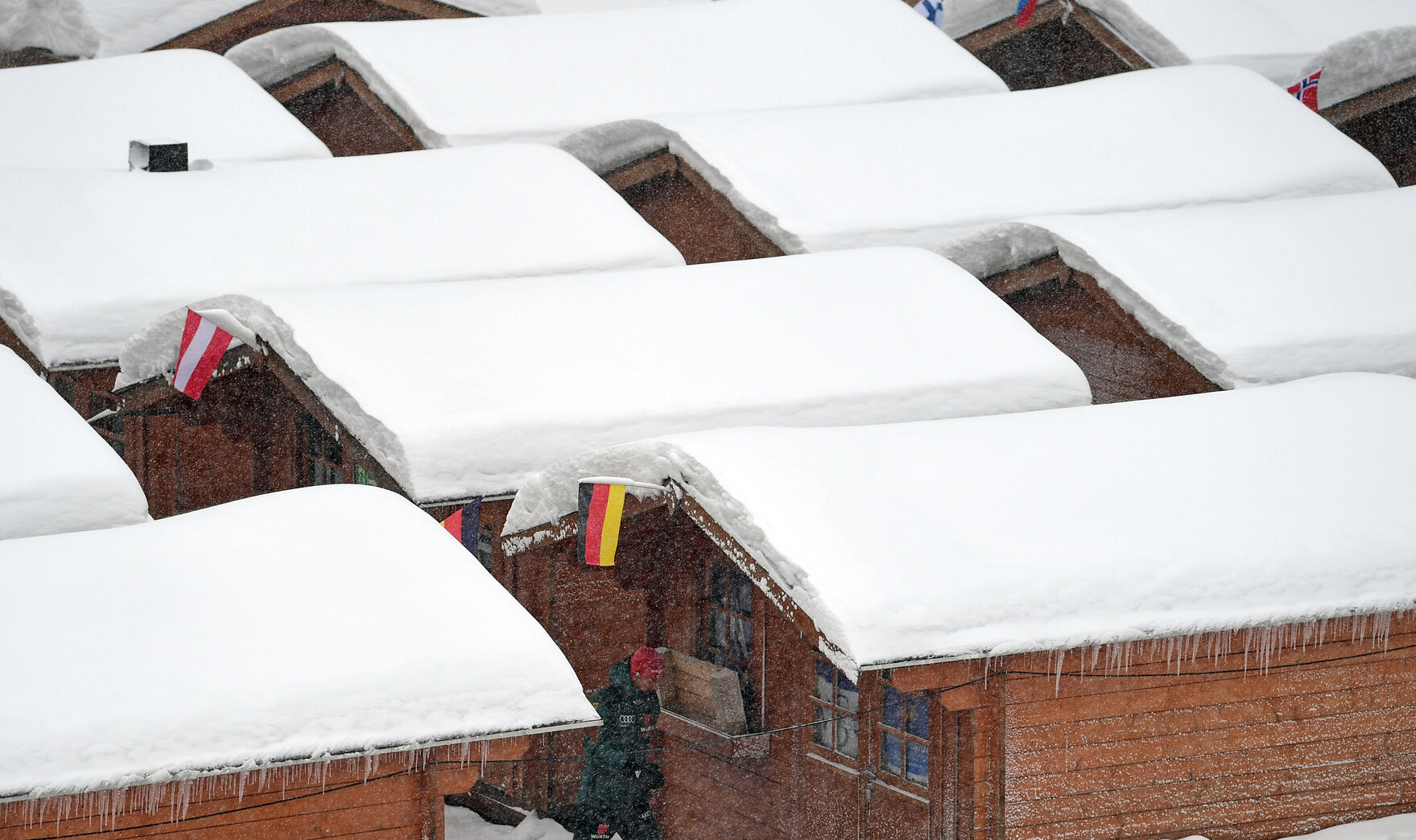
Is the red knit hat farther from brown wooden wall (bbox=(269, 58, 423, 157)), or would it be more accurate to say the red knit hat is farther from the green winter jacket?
brown wooden wall (bbox=(269, 58, 423, 157))

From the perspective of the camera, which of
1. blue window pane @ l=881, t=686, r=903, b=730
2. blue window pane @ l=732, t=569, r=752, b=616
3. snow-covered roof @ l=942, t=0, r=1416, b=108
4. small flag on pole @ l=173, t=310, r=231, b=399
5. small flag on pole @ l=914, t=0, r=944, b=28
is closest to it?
blue window pane @ l=881, t=686, r=903, b=730

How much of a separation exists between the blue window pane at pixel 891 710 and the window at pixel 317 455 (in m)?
4.65

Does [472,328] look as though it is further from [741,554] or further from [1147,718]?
[1147,718]

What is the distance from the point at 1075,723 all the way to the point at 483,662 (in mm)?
2530

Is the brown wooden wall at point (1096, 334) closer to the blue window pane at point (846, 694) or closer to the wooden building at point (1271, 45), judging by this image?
the blue window pane at point (846, 694)

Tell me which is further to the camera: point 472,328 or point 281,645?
point 472,328

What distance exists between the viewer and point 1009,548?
6336 millimetres

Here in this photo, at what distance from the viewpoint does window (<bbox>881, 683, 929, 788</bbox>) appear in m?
7.17

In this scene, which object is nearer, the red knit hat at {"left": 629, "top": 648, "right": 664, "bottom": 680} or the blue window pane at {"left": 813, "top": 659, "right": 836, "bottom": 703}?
the blue window pane at {"left": 813, "top": 659, "right": 836, "bottom": 703}

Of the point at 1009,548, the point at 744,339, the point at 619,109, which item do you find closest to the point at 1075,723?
the point at 1009,548

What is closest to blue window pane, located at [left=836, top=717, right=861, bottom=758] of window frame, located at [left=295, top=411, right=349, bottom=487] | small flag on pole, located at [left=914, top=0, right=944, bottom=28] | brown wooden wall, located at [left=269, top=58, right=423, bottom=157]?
window frame, located at [left=295, top=411, right=349, bottom=487]

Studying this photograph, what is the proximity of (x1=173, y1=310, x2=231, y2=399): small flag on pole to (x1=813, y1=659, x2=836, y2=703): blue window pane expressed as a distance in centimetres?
410

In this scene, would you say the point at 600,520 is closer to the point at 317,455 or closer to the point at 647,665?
the point at 647,665

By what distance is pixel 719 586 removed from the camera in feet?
27.6
